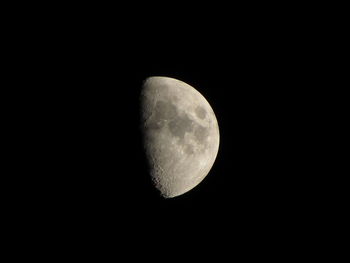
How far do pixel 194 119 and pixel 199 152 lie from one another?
44 cm

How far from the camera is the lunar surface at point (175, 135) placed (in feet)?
13.8

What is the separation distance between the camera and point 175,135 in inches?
166

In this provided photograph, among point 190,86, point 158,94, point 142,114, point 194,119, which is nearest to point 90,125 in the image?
point 142,114

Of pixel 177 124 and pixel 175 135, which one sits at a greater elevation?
pixel 177 124

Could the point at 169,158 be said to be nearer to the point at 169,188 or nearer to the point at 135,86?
the point at 169,188

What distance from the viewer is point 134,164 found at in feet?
13.6

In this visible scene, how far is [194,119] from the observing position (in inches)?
174

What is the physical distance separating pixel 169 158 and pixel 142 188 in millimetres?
555

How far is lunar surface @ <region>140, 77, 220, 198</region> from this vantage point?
4207 mm

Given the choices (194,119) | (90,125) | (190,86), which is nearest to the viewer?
(90,125)

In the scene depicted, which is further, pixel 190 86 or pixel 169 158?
pixel 190 86

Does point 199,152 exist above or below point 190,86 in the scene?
below

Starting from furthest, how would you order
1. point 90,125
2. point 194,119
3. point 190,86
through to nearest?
point 190,86, point 194,119, point 90,125

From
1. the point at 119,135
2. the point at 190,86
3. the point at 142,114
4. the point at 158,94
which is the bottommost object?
the point at 119,135
